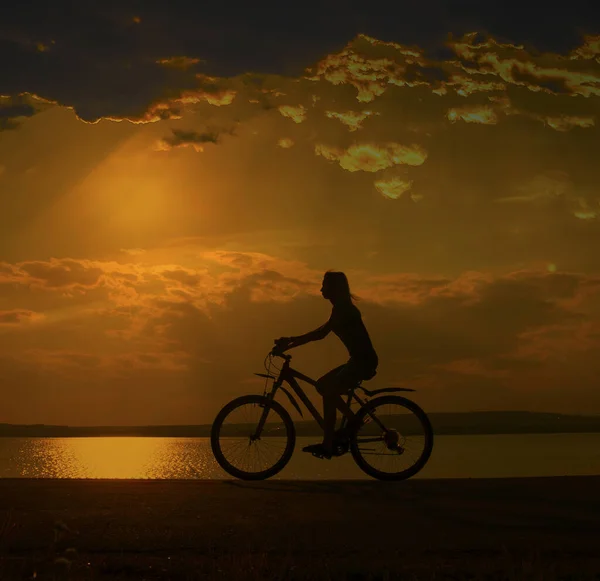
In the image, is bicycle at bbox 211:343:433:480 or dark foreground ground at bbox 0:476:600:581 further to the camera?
bicycle at bbox 211:343:433:480

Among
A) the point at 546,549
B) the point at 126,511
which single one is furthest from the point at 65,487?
the point at 546,549

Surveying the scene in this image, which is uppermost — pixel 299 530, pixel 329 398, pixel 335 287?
pixel 335 287

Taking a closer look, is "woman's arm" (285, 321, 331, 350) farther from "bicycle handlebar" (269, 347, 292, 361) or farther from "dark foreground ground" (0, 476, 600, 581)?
"dark foreground ground" (0, 476, 600, 581)

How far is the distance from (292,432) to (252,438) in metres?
0.53

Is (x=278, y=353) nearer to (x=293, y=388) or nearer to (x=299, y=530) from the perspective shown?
(x=293, y=388)

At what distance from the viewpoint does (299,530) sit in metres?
7.34

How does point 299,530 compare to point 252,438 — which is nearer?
→ point 299,530

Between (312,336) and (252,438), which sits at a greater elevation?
(312,336)

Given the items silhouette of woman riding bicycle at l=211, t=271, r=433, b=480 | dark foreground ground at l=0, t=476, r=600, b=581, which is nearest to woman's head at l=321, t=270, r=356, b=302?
silhouette of woman riding bicycle at l=211, t=271, r=433, b=480

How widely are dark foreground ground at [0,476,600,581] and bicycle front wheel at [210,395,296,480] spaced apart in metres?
0.65

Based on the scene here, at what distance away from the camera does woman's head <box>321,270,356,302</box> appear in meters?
10.4

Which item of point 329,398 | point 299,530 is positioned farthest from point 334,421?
point 299,530

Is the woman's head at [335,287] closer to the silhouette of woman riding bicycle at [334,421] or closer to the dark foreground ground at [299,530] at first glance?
the silhouette of woman riding bicycle at [334,421]

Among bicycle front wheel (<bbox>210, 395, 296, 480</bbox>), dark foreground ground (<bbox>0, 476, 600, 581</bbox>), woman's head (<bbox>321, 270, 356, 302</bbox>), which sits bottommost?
dark foreground ground (<bbox>0, 476, 600, 581</bbox>)
